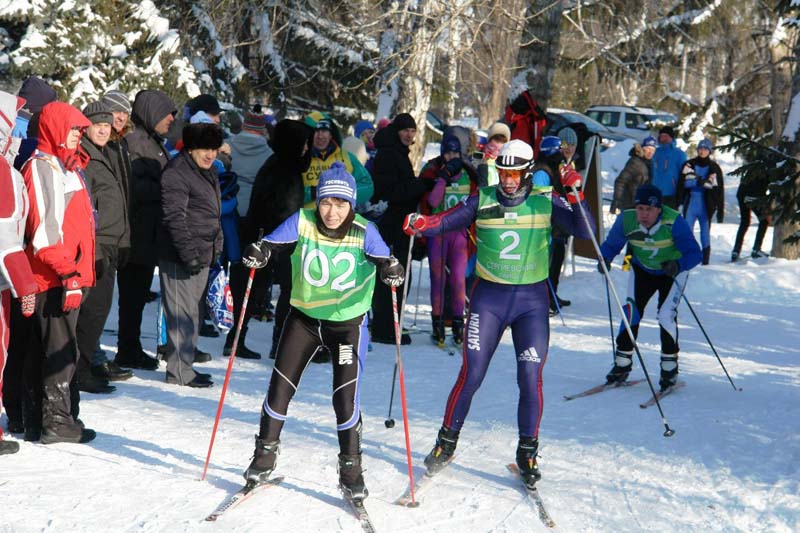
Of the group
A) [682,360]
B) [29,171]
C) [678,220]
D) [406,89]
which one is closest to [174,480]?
[29,171]

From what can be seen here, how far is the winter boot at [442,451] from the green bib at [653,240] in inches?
116

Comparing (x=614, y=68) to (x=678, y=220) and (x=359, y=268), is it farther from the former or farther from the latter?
(x=359, y=268)

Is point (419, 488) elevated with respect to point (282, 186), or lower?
lower

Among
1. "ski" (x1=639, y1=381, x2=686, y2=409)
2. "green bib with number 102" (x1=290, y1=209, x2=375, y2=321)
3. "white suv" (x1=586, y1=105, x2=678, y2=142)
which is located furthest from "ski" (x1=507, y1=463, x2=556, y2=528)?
"white suv" (x1=586, y1=105, x2=678, y2=142)

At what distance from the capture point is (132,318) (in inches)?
312

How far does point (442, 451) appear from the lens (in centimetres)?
582

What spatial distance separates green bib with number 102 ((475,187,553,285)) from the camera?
18.9 ft

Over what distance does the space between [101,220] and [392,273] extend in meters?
2.70

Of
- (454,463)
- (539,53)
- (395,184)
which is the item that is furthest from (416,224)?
(539,53)

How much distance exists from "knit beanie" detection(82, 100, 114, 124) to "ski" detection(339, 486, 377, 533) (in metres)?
3.20

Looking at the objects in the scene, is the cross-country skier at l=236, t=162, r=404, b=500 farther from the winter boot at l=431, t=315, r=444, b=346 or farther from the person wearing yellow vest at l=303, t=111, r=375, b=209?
the winter boot at l=431, t=315, r=444, b=346

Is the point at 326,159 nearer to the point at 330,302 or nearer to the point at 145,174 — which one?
the point at 145,174

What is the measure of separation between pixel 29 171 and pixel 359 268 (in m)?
2.00

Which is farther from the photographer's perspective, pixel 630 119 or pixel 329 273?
pixel 630 119
